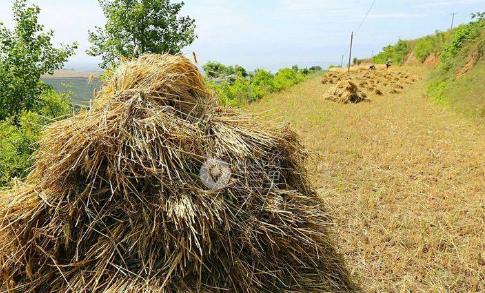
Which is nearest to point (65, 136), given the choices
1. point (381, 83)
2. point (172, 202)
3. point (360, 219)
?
point (172, 202)

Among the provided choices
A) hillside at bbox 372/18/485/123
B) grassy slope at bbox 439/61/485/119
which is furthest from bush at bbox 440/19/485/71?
grassy slope at bbox 439/61/485/119

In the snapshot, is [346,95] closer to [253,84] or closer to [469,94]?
[469,94]

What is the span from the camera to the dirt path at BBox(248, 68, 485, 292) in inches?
167

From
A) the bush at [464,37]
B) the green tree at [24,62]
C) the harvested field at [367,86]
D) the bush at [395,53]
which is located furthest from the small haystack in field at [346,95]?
the bush at [395,53]

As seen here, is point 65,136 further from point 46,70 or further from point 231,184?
point 46,70

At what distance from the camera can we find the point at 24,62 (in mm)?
16453

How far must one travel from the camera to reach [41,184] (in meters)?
2.71

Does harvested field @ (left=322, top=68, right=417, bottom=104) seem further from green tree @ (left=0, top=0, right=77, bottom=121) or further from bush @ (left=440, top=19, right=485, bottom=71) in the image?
green tree @ (left=0, top=0, right=77, bottom=121)

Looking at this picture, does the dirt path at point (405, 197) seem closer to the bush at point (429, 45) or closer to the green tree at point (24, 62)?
the green tree at point (24, 62)

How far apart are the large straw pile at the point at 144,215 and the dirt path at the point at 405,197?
125 centimetres

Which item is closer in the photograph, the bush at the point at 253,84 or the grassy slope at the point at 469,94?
the grassy slope at the point at 469,94

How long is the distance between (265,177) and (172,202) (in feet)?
2.53

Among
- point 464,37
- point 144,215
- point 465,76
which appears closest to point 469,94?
point 465,76

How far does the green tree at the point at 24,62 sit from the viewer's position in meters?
14.8
